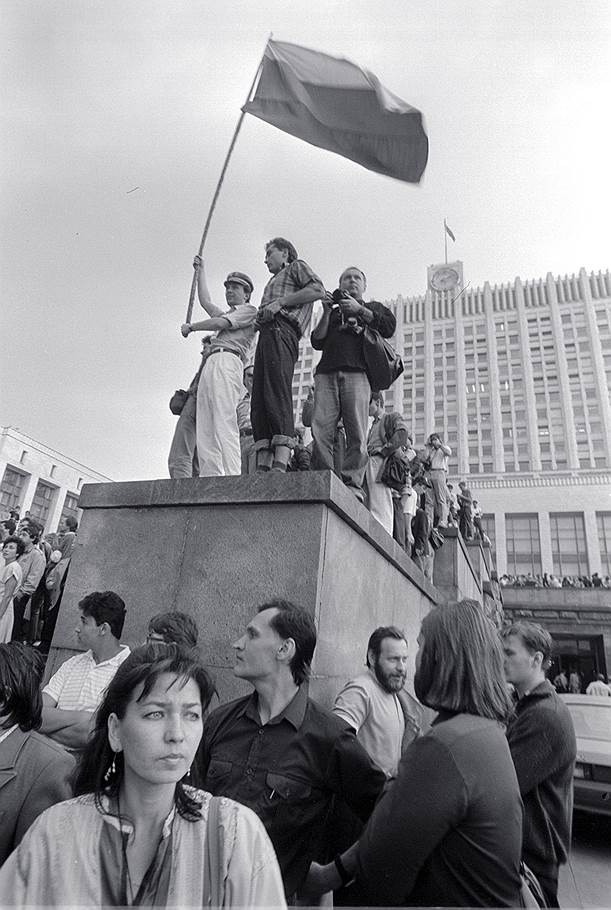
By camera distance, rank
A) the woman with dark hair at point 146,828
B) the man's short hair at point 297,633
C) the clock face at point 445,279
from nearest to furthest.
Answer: the woman with dark hair at point 146,828 < the man's short hair at point 297,633 < the clock face at point 445,279

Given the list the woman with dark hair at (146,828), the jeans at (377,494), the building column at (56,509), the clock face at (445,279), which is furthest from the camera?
the clock face at (445,279)

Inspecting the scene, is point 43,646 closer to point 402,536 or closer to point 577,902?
point 402,536

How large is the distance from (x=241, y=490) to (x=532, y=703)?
2.08 metres

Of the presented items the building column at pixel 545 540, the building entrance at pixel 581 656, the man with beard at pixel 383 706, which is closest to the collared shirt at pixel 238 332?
the man with beard at pixel 383 706

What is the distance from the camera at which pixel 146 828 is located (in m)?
1.31

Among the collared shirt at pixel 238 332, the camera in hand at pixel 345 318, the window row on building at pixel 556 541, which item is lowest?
the collared shirt at pixel 238 332

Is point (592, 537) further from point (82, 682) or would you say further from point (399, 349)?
point (82, 682)

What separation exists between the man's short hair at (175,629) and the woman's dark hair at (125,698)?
1.27m

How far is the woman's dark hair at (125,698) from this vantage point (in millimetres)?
1424

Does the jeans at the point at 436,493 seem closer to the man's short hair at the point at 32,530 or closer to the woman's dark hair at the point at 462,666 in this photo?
the man's short hair at the point at 32,530

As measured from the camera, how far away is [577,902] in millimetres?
3594

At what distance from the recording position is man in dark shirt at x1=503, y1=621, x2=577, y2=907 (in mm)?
2189

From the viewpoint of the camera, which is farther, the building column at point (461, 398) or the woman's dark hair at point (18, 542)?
the building column at point (461, 398)

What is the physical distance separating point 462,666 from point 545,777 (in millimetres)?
1011
